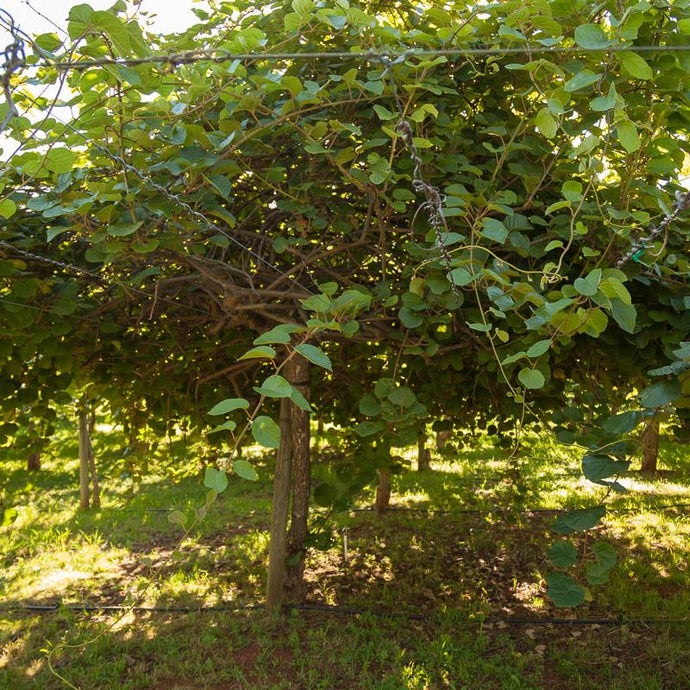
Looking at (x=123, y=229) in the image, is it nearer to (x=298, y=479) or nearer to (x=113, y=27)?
(x=113, y=27)

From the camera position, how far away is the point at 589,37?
1.54 m

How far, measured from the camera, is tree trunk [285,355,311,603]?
3656 millimetres

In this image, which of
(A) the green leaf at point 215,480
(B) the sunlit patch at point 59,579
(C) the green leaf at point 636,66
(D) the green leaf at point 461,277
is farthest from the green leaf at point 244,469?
(B) the sunlit patch at point 59,579

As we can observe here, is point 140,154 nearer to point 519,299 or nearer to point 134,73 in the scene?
point 134,73

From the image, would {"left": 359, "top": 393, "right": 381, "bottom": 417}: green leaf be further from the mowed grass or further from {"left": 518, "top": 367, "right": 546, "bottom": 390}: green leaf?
{"left": 518, "top": 367, "right": 546, "bottom": 390}: green leaf

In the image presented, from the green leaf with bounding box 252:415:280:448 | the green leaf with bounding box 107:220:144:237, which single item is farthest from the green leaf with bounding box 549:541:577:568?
the green leaf with bounding box 107:220:144:237

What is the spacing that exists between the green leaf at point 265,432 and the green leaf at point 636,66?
4.15 ft

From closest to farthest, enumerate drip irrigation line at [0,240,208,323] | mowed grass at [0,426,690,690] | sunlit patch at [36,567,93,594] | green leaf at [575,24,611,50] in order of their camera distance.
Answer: green leaf at [575,24,611,50]
drip irrigation line at [0,240,208,323]
mowed grass at [0,426,690,690]
sunlit patch at [36,567,93,594]

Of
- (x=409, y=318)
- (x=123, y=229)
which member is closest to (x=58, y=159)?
(x=123, y=229)

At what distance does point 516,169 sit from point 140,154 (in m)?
1.23

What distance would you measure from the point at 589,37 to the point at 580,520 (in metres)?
1.14

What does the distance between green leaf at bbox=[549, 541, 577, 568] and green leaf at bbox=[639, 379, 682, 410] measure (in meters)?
0.39

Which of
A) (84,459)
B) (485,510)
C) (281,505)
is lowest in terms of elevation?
(485,510)

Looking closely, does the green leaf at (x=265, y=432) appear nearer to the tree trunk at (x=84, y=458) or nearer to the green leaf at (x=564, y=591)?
the green leaf at (x=564, y=591)
